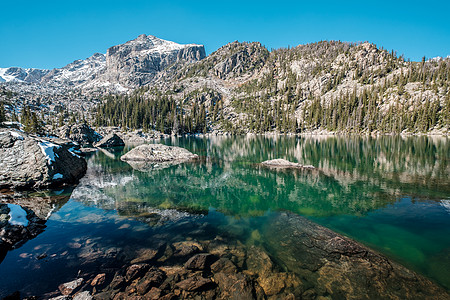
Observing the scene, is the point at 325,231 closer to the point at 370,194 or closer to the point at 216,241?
the point at 216,241

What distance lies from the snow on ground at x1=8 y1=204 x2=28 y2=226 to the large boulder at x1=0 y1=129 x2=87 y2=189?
6.41 meters

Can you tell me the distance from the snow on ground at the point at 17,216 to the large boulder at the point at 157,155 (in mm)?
21969

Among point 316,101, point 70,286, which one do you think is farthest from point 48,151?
point 316,101

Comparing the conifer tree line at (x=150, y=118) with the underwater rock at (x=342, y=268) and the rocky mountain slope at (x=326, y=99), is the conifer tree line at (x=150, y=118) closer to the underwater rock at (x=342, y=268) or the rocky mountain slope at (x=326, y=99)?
the rocky mountain slope at (x=326, y=99)

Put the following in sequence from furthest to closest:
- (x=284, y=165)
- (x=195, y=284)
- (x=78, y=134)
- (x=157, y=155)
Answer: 1. (x=78, y=134)
2. (x=157, y=155)
3. (x=284, y=165)
4. (x=195, y=284)

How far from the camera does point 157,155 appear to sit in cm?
3297

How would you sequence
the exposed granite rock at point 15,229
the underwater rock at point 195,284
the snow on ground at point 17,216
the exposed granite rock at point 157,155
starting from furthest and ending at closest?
the exposed granite rock at point 157,155 < the snow on ground at point 17,216 < the exposed granite rock at point 15,229 < the underwater rock at point 195,284

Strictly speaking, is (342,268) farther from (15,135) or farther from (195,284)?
(15,135)

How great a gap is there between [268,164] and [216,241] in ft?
63.6

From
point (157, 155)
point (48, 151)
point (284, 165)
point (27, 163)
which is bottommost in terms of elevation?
point (284, 165)

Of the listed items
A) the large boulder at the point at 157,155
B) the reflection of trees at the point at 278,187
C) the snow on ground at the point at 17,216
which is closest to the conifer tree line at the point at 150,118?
the large boulder at the point at 157,155

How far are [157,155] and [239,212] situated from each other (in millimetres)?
24322

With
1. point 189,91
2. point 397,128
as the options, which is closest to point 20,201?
point 397,128

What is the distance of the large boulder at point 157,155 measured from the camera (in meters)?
32.4
